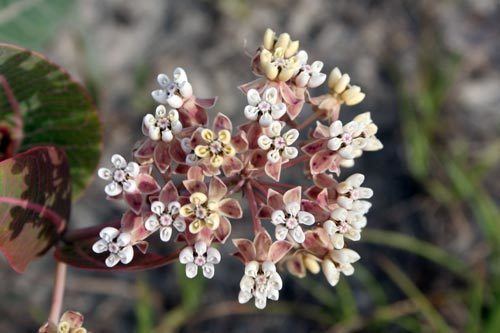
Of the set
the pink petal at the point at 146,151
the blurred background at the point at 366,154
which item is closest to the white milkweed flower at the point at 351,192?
the pink petal at the point at 146,151

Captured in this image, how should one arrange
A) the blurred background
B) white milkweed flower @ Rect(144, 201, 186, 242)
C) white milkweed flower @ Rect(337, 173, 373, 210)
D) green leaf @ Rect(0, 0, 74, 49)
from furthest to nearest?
the blurred background, green leaf @ Rect(0, 0, 74, 49), white milkweed flower @ Rect(337, 173, 373, 210), white milkweed flower @ Rect(144, 201, 186, 242)

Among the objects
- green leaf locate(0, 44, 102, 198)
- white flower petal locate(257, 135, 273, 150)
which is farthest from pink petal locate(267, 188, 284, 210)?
green leaf locate(0, 44, 102, 198)

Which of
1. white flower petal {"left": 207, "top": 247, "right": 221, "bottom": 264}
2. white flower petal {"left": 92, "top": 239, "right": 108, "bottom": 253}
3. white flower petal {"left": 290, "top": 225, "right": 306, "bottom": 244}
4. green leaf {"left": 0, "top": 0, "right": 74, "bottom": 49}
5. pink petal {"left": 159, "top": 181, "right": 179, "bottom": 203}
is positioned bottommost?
white flower petal {"left": 207, "top": 247, "right": 221, "bottom": 264}

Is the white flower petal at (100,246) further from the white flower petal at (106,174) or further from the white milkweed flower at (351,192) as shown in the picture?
the white milkweed flower at (351,192)

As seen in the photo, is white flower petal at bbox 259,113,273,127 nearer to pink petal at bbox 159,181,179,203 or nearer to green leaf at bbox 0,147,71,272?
pink petal at bbox 159,181,179,203

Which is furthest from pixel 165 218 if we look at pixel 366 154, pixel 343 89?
pixel 366 154

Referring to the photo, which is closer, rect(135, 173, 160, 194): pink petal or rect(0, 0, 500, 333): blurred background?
rect(135, 173, 160, 194): pink petal

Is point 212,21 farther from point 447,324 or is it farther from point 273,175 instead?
point 273,175
